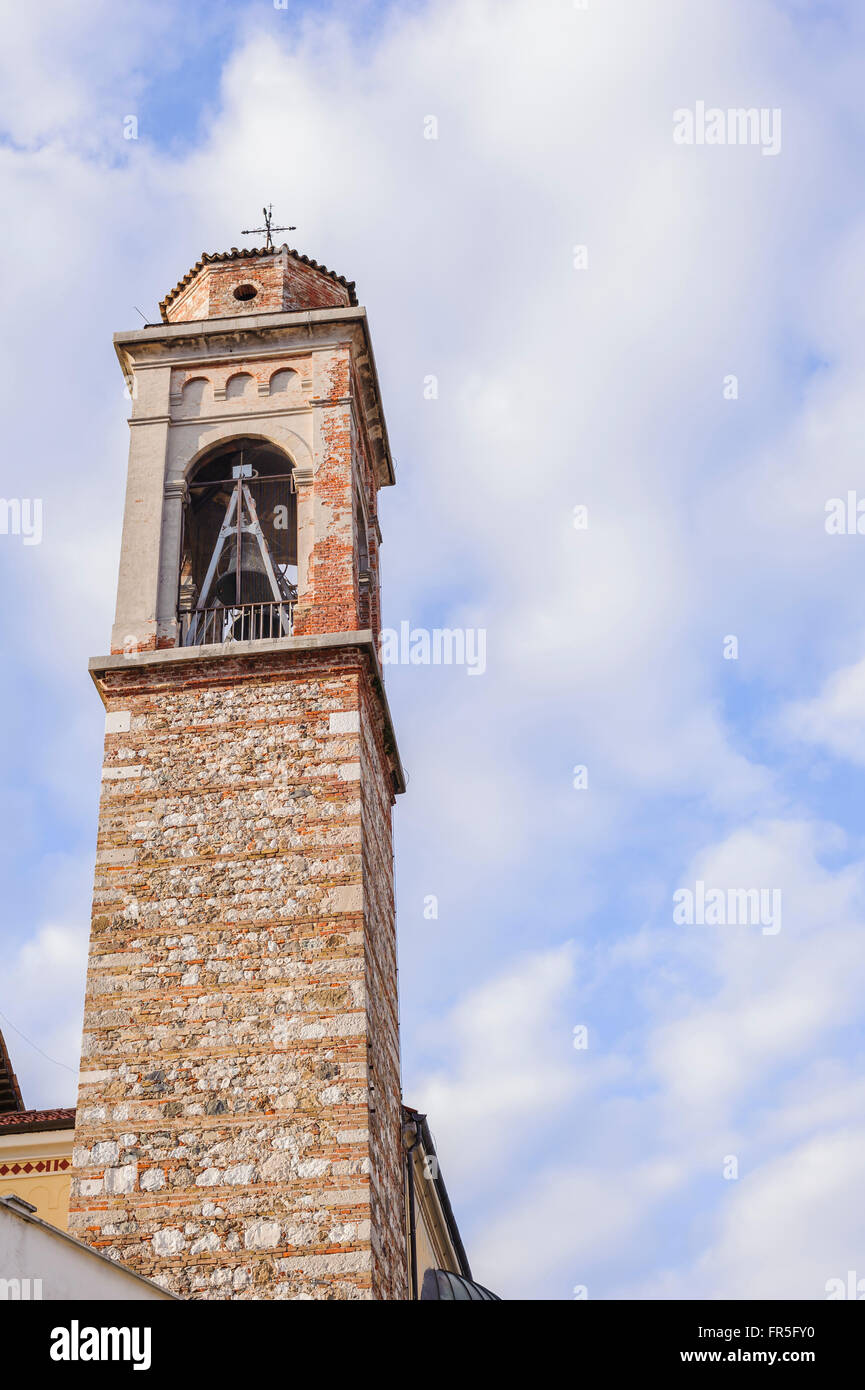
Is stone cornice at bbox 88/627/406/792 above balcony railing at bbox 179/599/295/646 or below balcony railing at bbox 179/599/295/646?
below

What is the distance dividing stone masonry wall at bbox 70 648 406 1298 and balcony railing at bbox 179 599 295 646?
2.63 ft

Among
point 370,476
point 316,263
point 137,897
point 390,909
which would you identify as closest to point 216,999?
point 137,897

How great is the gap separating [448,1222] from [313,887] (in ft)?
27.9

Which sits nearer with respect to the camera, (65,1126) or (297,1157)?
(297,1157)

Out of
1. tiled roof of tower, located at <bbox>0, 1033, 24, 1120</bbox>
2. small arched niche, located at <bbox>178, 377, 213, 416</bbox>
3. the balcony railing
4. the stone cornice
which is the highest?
small arched niche, located at <bbox>178, 377, 213, 416</bbox>

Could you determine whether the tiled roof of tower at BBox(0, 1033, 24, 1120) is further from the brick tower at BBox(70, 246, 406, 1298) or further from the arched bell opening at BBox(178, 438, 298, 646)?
the arched bell opening at BBox(178, 438, 298, 646)

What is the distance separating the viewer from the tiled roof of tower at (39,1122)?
12.9 metres

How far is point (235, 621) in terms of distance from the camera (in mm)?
14086

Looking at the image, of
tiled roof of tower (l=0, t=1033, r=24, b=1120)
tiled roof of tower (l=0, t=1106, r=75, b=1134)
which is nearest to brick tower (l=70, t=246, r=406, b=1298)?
tiled roof of tower (l=0, t=1106, r=75, b=1134)

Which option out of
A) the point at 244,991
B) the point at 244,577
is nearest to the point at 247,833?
the point at 244,991

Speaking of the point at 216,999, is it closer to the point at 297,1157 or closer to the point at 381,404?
the point at 297,1157

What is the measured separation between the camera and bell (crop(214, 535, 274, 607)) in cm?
1473

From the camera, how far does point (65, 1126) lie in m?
12.9

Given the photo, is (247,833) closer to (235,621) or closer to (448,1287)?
(235,621)
